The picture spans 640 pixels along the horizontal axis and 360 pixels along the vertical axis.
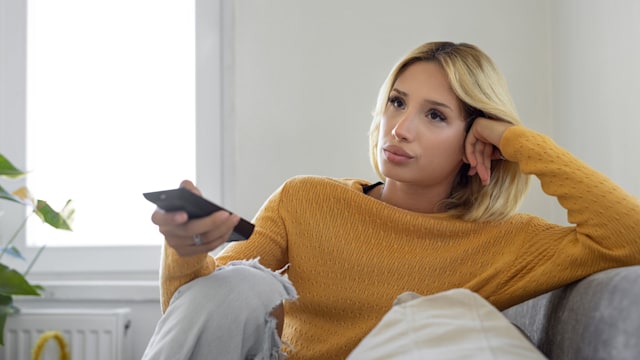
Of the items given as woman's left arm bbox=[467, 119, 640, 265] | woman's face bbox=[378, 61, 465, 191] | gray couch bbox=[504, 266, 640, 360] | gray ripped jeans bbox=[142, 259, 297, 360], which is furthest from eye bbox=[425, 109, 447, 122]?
gray ripped jeans bbox=[142, 259, 297, 360]

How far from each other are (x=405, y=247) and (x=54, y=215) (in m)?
1.07

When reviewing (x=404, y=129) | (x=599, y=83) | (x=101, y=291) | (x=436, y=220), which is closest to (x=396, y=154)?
(x=404, y=129)

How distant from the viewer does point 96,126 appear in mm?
2645

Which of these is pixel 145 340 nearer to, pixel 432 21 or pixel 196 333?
pixel 432 21

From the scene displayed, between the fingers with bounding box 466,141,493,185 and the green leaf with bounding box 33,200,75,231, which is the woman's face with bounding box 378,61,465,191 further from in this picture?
the green leaf with bounding box 33,200,75,231

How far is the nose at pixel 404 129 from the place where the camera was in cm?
146

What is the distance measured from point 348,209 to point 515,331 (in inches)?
23.3

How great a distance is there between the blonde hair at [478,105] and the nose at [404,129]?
0.10 meters

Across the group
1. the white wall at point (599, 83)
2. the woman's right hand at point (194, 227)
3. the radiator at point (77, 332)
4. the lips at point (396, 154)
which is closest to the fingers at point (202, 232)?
the woman's right hand at point (194, 227)

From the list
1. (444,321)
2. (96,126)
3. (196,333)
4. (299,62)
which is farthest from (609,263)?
(96,126)

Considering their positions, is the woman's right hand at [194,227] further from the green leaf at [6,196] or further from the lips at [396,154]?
the green leaf at [6,196]

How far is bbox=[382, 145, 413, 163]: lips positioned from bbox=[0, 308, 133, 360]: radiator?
3.93 feet

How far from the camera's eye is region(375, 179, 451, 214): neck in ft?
5.19

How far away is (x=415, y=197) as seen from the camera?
158 centimetres
